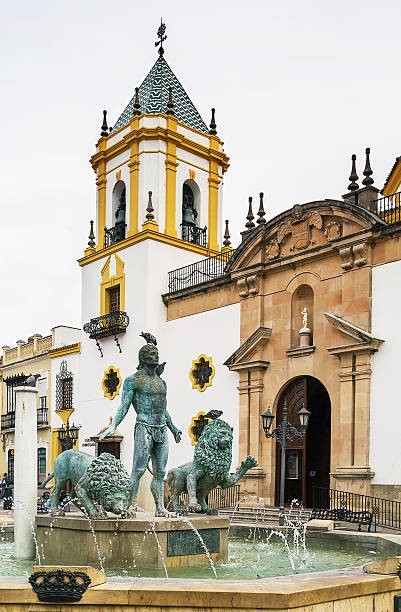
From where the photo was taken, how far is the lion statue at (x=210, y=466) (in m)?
9.02

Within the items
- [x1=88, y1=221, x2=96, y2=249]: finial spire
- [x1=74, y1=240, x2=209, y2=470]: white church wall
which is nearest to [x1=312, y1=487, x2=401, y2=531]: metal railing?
[x1=74, y1=240, x2=209, y2=470]: white church wall

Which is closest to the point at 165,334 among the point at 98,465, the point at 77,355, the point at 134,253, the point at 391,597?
the point at 134,253

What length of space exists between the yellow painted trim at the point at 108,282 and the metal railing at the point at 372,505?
36.6 feet

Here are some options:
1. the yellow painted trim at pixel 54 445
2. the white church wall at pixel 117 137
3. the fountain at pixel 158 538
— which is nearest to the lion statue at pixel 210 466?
the fountain at pixel 158 538

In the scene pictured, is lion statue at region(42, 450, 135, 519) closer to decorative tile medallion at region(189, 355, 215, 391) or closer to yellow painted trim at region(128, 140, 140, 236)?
decorative tile medallion at region(189, 355, 215, 391)

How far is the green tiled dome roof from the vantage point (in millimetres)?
28359

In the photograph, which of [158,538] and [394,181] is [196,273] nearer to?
[394,181]

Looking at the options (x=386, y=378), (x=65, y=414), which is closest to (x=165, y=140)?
(x=65, y=414)

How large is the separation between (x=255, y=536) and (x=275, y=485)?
980cm

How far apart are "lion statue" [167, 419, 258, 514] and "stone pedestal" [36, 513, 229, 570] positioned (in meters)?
0.60

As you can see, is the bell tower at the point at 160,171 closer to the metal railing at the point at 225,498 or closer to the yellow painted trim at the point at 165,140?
the yellow painted trim at the point at 165,140

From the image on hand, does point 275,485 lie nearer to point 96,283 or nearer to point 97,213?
point 96,283

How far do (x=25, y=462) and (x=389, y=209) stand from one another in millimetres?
13162

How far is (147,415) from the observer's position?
8.64 meters
